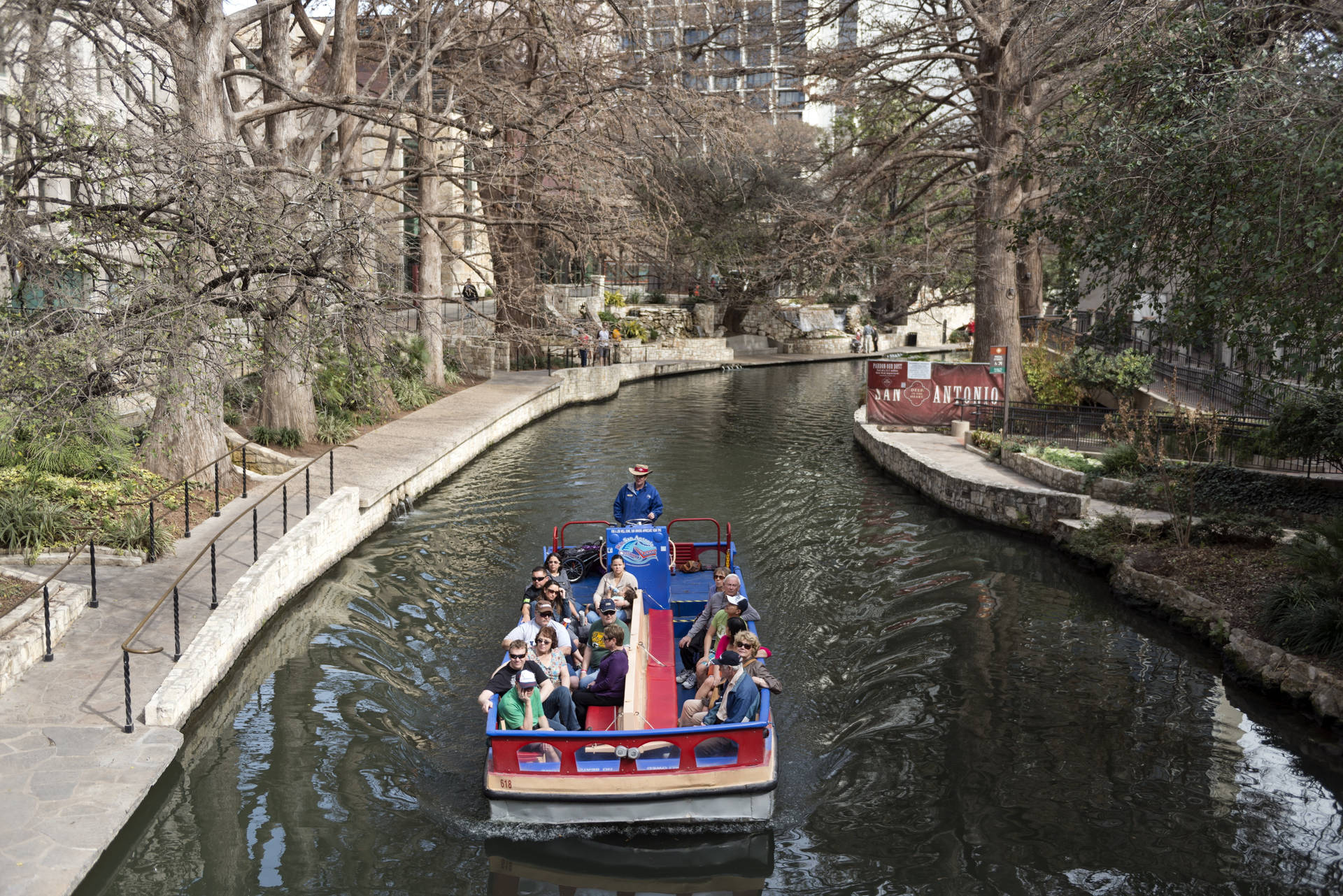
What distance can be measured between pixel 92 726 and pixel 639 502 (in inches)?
304

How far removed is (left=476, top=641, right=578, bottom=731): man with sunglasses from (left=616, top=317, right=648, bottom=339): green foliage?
35564 millimetres

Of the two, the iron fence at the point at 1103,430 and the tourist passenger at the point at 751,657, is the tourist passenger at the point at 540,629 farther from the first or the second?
the iron fence at the point at 1103,430

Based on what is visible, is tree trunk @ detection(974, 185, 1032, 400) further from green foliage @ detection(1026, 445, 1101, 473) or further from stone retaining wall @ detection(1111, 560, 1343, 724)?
stone retaining wall @ detection(1111, 560, 1343, 724)

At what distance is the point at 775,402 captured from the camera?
36594 millimetres

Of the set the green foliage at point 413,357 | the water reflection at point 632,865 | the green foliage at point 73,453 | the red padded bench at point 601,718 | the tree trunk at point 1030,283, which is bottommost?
the water reflection at point 632,865

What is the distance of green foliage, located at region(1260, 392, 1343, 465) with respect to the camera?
17.0 meters

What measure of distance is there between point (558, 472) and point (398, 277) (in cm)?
669

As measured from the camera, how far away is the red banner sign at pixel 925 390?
2569cm

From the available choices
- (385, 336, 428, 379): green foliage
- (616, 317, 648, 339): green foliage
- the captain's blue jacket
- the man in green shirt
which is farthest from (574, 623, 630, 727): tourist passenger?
(616, 317, 648, 339): green foliage

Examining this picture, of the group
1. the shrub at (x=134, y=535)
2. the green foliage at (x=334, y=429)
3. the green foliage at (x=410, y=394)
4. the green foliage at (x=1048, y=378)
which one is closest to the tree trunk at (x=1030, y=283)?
the green foliage at (x=1048, y=378)

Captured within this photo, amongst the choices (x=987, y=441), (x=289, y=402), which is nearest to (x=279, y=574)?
(x=289, y=402)

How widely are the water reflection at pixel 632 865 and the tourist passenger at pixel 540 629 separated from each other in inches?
79.7

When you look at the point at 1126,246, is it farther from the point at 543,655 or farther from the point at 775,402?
the point at 775,402

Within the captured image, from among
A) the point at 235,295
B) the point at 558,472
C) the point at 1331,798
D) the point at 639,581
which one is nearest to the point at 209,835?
the point at 639,581
